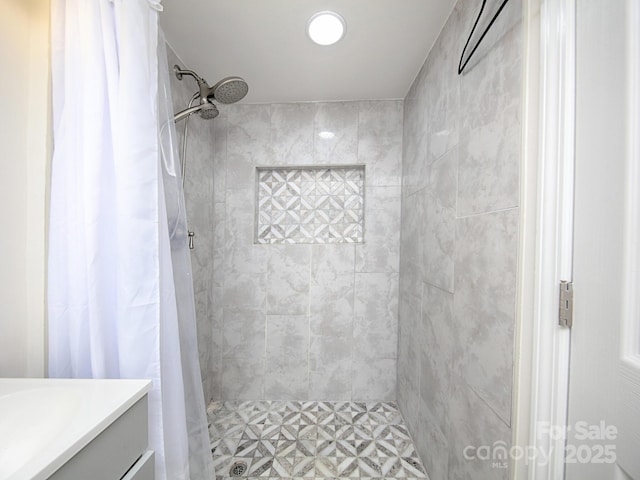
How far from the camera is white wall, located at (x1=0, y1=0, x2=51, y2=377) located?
29.0 inches

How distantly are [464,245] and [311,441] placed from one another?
56.3 inches

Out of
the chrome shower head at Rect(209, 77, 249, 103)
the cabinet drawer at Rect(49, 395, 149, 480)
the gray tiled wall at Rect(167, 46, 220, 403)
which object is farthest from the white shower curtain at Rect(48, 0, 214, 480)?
the gray tiled wall at Rect(167, 46, 220, 403)

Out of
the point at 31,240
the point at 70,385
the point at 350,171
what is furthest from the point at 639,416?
the point at 350,171

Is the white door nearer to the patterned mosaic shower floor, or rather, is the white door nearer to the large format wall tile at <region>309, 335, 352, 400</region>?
the patterned mosaic shower floor

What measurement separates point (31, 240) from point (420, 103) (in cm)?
187

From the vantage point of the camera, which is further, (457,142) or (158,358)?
(457,142)

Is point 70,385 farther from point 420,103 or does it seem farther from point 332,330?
point 420,103

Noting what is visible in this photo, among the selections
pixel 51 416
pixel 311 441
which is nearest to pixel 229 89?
pixel 51 416

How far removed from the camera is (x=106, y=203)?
802mm

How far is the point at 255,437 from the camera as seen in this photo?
152 centimetres

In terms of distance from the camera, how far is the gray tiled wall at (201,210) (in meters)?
1.53

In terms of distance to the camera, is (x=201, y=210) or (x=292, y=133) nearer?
(x=201, y=210)

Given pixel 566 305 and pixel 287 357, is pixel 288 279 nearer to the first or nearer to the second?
pixel 287 357

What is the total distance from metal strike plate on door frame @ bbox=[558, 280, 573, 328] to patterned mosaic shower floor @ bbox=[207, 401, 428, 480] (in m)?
1.20
